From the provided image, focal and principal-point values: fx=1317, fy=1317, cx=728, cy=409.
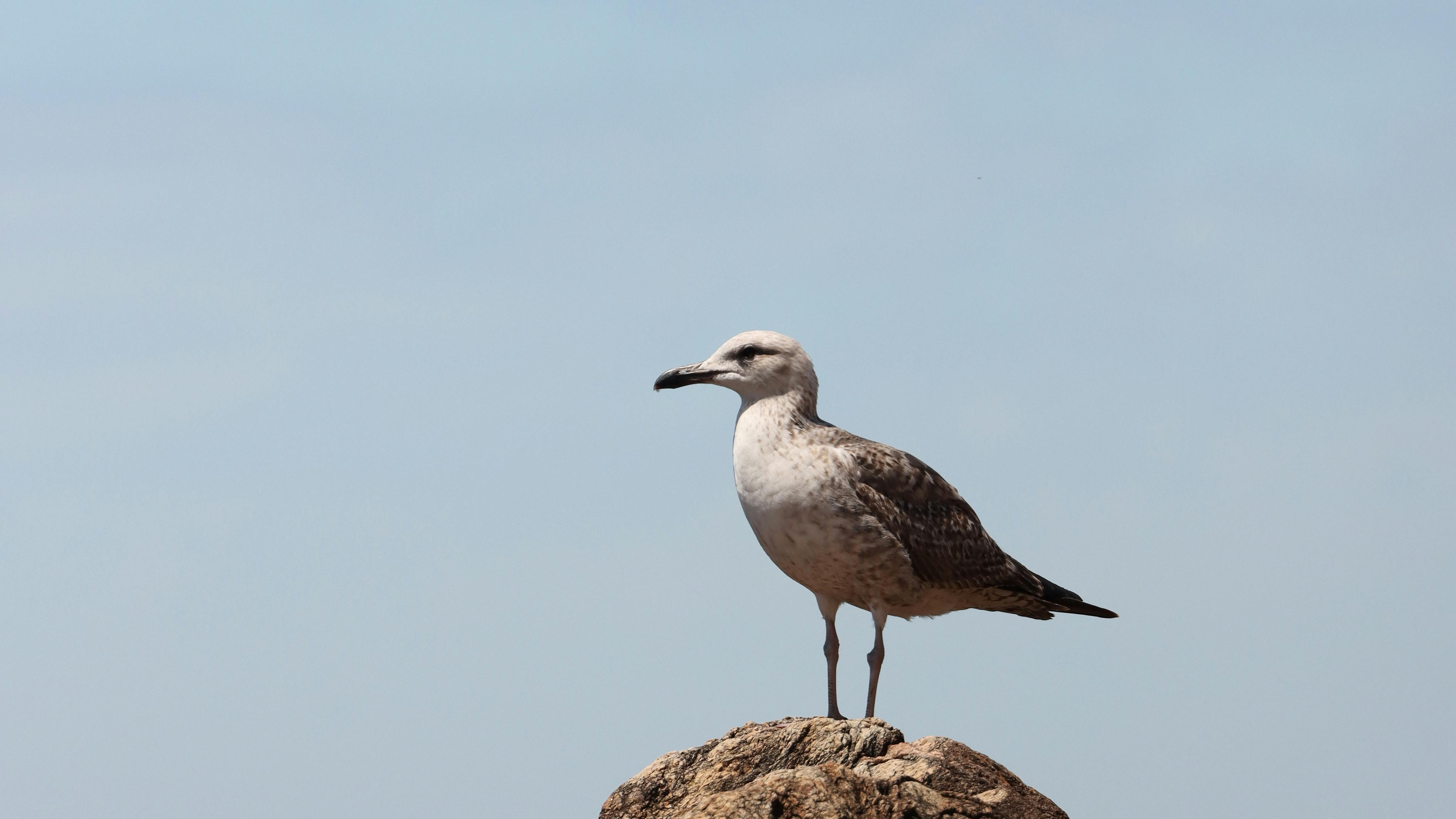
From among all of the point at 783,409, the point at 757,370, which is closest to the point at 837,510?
the point at 783,409

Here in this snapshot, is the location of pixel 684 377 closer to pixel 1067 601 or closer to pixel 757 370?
pixel 757 370

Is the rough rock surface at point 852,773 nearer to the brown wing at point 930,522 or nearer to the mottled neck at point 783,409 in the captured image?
the brown wing at point 930,522

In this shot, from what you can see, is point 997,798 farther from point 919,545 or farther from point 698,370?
point 698,370

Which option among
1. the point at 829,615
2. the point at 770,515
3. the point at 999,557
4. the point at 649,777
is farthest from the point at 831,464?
the point at 649,777

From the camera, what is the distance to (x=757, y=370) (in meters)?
11.4

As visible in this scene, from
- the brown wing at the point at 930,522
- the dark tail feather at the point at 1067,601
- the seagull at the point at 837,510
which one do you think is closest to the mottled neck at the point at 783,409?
the seagull at the point at 837,510

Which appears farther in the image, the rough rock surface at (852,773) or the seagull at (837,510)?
the seagull at (837,510)

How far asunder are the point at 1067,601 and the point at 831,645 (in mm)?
2834

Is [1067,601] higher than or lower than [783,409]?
lower

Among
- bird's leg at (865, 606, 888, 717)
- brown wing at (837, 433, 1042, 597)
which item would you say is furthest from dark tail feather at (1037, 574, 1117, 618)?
bird's leg at (865, 606, 888, 717)

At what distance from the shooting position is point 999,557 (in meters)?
12.0

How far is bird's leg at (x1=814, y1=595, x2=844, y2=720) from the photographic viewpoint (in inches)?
428

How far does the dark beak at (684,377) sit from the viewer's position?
11.5 metres

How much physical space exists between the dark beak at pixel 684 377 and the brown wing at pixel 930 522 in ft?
4.27
